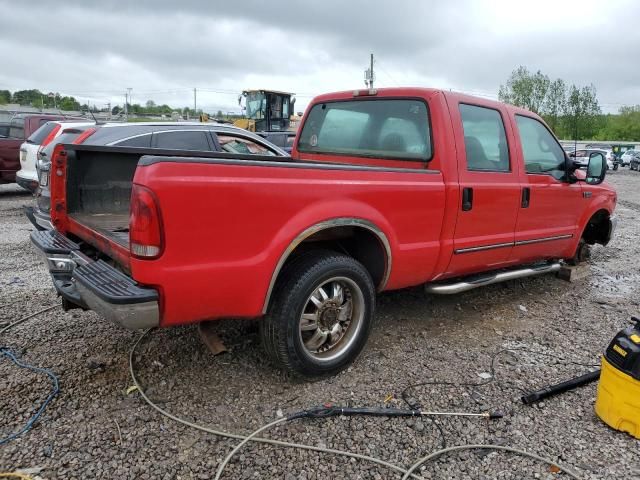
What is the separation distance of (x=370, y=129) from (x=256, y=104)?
18.2m

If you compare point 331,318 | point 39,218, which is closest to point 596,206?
point 331,318

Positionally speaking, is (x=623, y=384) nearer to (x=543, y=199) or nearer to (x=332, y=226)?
(x=332, y=226)

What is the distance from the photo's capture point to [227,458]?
7.89 feet

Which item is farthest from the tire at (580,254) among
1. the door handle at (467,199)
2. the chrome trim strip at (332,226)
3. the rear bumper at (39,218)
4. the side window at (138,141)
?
the side window at (138,141)

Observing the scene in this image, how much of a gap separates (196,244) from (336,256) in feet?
3.21

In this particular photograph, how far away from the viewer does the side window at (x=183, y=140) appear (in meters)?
7.00

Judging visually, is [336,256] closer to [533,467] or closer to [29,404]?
[533,467]

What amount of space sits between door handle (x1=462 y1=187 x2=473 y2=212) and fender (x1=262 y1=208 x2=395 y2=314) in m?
0.77

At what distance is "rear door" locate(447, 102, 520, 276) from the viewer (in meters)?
3.71

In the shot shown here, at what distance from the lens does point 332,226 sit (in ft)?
9.66

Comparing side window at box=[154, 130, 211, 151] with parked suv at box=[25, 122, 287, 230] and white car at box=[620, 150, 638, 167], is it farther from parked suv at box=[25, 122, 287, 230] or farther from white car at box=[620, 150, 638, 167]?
white car at box=[620, 150, 638, 167]

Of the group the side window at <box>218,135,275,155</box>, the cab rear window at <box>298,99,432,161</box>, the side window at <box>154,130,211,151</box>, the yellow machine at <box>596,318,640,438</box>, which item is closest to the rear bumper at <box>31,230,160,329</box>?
the cab rear window at <box>298,99,432,161</box>

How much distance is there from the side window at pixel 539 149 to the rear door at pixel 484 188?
0.89 ft

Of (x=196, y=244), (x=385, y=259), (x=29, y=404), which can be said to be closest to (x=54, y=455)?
(x=29, y=404)
